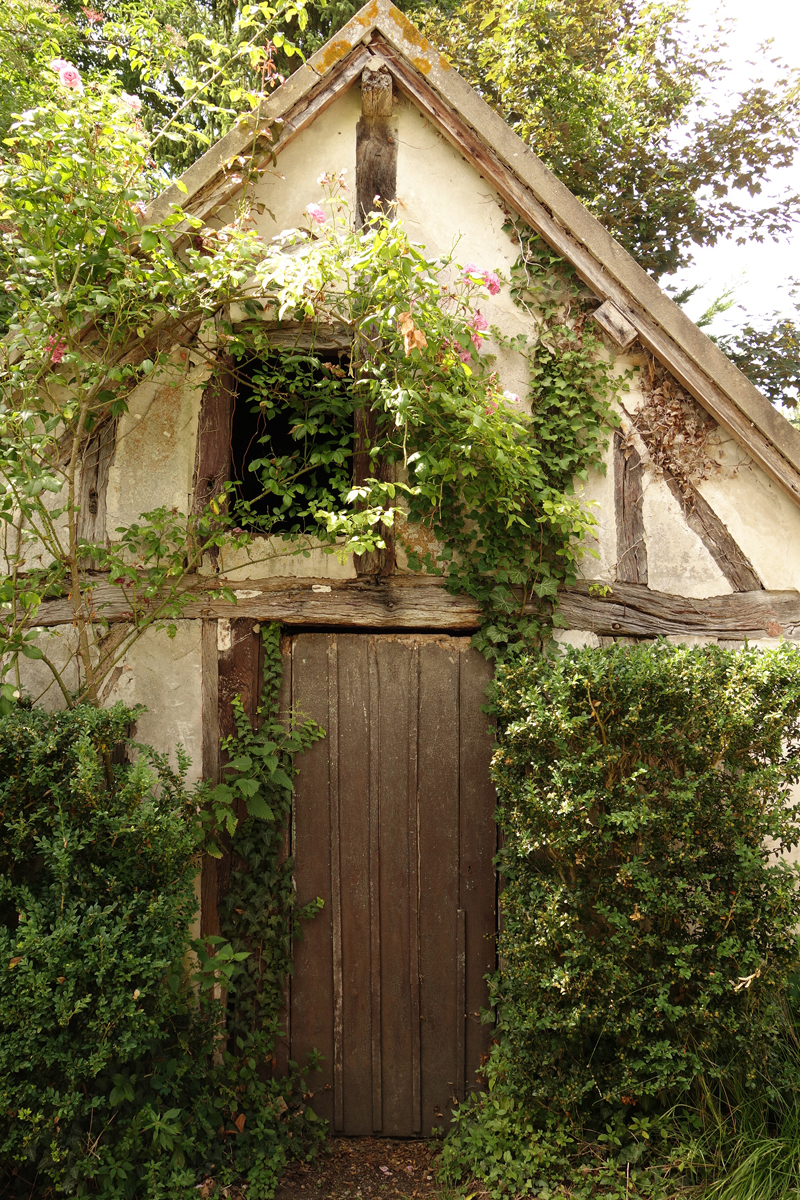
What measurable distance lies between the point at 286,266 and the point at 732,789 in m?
2.91

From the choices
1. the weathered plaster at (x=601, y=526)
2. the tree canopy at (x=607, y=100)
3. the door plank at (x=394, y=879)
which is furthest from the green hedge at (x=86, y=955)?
the tree canopy at (x=607, y=100)

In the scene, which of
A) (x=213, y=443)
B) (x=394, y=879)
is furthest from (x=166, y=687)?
(x=394, y=879)

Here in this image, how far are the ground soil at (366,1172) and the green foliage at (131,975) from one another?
0.11m

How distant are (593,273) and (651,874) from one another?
2896mm

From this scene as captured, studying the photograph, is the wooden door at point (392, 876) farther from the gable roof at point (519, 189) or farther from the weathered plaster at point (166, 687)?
the gable roof at point (519, 189)

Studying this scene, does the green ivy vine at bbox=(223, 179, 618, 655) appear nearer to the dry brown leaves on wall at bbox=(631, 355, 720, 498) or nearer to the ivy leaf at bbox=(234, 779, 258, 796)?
the dry brown leaves on wall at bbox=(631, 355, 720, 498)

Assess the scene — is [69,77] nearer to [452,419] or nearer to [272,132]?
[272,132]

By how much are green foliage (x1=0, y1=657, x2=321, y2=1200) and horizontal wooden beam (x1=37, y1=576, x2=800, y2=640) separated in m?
0.61

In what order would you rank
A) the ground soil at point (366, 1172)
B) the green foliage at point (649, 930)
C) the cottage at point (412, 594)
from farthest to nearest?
1. the cottage at point (412, 594)
2. the ground soil at point (366, 1172)
3. the green foliage at point (649, 930)

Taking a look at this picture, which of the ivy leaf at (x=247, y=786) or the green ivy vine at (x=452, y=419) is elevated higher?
the green ivy vine at (x=452, y=419)

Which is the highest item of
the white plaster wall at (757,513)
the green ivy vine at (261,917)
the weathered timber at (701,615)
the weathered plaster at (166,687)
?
the white plaster wall at (757,513)

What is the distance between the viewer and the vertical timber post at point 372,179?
3.66 metres

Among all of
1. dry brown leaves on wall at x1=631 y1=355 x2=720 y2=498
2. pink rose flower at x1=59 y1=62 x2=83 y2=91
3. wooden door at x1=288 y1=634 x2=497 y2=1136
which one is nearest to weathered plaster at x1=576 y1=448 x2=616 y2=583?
dry brown leaves on wall at x1=631 y1=355 x2=720 y2=498

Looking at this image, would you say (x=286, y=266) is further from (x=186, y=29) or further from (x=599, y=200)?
(x=186, y=29)
